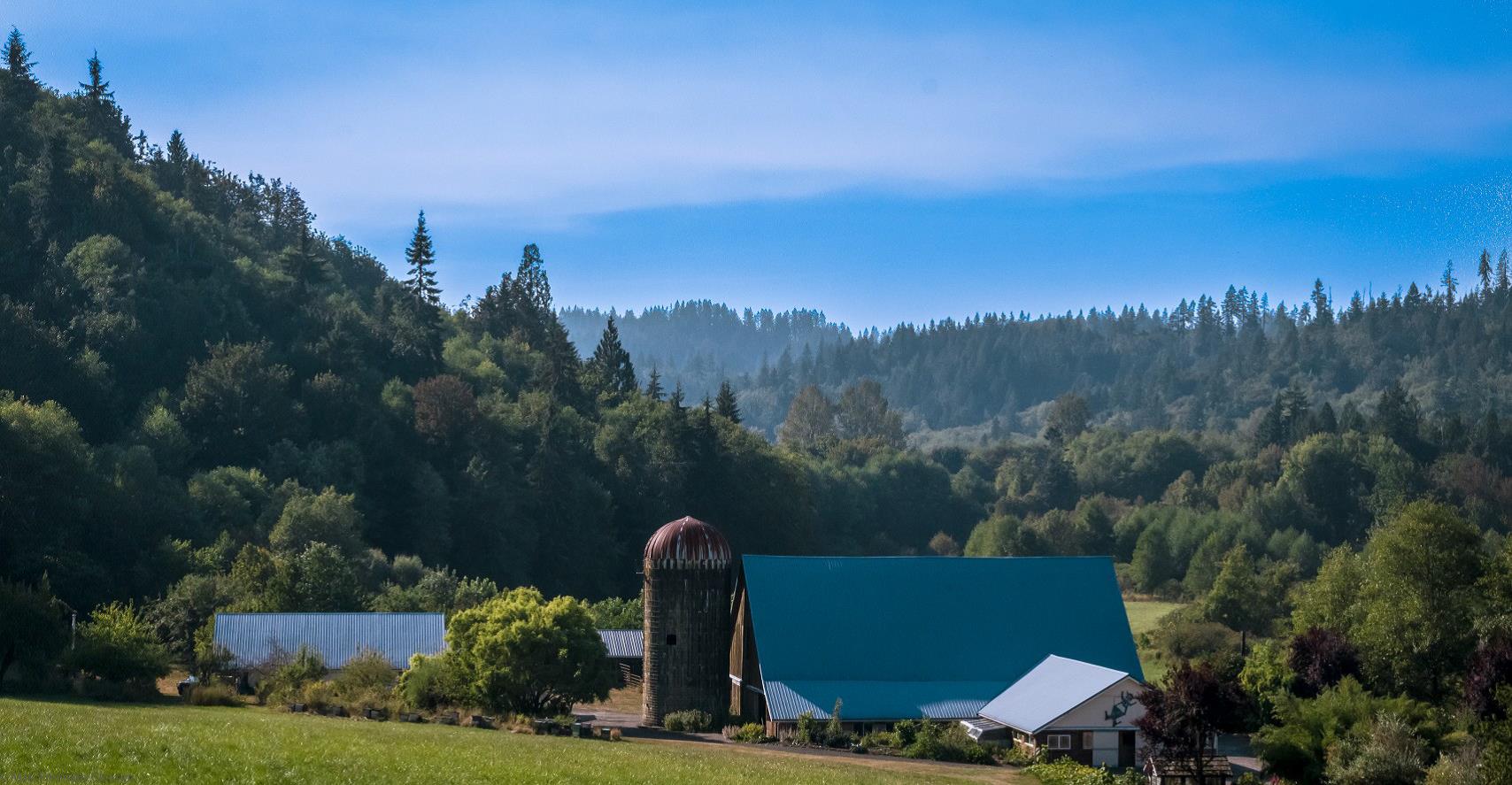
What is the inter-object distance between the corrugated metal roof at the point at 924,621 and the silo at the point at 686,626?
1.50m

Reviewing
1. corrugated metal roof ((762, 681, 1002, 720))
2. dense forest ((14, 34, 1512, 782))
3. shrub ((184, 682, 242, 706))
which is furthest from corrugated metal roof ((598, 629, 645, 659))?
shrub ((184, 682, 242, 706))

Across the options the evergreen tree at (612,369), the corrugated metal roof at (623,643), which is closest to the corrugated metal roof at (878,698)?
the corrugated metal roof at (623,643)

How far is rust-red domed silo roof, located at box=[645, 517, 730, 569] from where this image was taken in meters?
49.6

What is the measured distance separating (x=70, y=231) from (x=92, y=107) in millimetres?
25820

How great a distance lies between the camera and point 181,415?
8400cm

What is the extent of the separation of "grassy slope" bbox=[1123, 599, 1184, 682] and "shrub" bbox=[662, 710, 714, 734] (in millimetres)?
21660

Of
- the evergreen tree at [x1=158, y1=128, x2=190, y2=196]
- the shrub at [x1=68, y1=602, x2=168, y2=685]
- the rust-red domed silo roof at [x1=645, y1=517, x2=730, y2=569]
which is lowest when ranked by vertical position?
the shrub at [x1=68, y1=602, x2=168, y2=685]

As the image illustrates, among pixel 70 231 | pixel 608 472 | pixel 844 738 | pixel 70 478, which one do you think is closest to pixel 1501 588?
pixel 844 738

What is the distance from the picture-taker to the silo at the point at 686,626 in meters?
49.2

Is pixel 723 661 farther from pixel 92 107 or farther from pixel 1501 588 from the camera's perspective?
pixel 92 107

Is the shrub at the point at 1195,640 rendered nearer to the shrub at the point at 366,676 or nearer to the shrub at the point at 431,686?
the shrub at the point at 431,686

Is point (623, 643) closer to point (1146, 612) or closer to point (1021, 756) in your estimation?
point (1021, 756)

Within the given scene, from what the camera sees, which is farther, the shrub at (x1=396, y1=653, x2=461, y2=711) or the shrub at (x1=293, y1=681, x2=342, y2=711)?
the shrub at (x1=396, y1=653, x2=461, y2=711)

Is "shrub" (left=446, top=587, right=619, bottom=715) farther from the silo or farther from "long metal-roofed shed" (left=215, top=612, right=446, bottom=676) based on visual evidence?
"long metal-roofed shed" (left=215, top=612, right=446, bottom=676)
